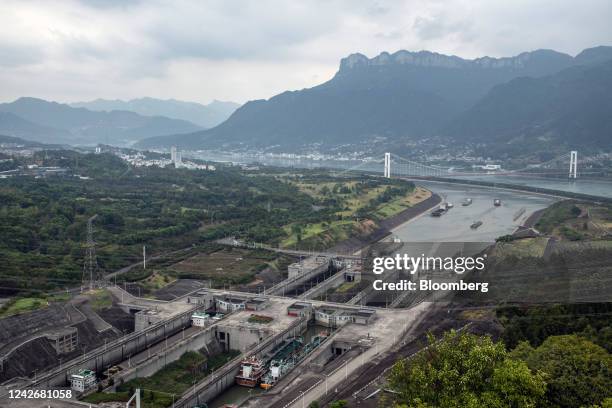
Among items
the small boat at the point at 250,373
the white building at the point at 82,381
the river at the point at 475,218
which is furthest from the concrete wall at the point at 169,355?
the river at the point at 475,218

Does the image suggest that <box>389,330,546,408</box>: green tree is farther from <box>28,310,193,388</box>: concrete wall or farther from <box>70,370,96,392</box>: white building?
<box>28,310,193,388</box>: concrete wall

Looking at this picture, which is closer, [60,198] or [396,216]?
[60,198]

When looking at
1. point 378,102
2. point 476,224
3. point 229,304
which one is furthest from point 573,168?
point 378,102

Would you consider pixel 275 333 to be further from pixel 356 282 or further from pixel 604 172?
pixel 604 172

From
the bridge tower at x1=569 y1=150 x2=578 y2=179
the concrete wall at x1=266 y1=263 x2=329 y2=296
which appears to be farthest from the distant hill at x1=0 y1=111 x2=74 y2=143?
the concrete wall at x1=266 y1=263 x2=329 y2=296

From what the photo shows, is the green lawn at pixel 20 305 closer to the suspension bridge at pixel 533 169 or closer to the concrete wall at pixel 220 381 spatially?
the concrete wall at pixel 220 381

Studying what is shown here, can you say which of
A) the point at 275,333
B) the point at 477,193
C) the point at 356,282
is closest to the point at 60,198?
the point at 356,282
